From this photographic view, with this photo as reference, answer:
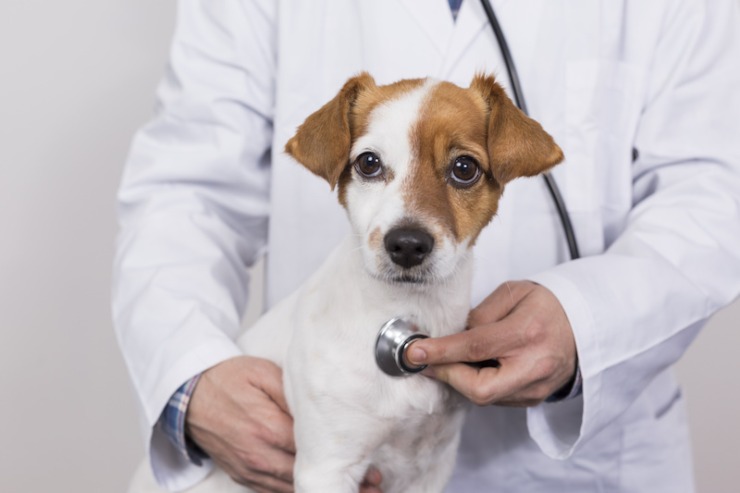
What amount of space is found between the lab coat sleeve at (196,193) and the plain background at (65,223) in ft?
1.32

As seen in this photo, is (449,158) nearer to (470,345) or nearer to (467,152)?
(467,152)

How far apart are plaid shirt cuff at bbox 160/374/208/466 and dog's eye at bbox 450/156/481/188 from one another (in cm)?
47

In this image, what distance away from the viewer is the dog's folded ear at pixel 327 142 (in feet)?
3.74

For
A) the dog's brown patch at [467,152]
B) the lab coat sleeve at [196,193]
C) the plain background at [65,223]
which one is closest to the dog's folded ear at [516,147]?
the dog's brown patch at [467,152]

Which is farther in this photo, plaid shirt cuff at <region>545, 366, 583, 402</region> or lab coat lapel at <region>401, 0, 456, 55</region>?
lab coat lapel at <region>401, 0, 456, 55</region>

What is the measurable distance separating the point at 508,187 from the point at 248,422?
0.53 metres

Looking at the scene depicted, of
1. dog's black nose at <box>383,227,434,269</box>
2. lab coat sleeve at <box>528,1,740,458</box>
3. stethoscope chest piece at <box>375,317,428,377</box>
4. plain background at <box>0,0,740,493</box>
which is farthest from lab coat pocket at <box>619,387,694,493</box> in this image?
plain background at <box>0,0,740,493</box>

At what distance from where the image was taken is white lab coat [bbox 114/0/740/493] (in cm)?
139

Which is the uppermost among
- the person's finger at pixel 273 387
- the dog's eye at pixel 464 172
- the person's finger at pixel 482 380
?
the dog's eye at pixel 464 172

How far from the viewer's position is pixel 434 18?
4.94 feet

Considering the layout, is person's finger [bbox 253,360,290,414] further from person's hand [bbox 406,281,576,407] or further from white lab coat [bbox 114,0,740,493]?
person's hand [bbox 406,281,576,407]

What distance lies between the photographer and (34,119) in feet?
6.40

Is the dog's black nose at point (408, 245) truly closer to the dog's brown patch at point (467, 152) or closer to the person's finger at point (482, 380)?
the dog's brown patch at point (467, 152)

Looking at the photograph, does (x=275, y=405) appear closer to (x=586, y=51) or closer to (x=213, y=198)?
(x=213, y=198)
